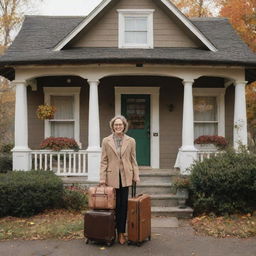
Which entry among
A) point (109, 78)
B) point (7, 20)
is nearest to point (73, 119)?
point (109, 78)

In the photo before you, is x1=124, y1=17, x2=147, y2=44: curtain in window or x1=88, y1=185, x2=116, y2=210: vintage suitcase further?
x1=124, y1=17, x2=147, y2=44: curtain in window

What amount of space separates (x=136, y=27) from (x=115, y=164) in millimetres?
5785

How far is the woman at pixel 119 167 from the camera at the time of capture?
472 centimetres

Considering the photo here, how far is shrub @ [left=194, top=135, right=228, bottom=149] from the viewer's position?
886 centimetres

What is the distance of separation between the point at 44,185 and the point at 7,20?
49.4 ft

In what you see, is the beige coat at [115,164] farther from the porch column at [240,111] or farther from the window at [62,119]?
the window at [62,119]

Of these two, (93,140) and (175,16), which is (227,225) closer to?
(93,140)

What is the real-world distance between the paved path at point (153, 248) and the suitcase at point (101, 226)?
0.16 meters

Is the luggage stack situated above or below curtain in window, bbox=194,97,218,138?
below

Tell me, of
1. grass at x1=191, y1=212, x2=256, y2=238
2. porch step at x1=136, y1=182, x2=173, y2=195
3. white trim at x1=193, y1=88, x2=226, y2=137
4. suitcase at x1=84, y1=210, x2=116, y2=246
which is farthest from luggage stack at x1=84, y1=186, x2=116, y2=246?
white trim at x1=193, y1=88, x2=226, y2=137

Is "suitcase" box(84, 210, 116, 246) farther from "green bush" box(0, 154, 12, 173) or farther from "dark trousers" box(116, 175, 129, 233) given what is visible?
"green bush" box(0, 154, 12, 173)

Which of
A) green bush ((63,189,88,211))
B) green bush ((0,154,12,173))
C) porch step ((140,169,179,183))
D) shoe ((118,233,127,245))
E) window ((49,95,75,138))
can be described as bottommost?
shoe ((118,233,127,245))

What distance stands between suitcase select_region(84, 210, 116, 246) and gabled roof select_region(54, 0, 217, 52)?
5.48 meters

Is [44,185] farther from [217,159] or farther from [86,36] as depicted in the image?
[86,36]
